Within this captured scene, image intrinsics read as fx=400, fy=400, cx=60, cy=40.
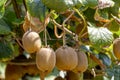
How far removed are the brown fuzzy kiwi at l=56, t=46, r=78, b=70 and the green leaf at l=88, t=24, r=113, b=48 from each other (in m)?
0.07

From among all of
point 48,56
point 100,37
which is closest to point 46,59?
point 48,56

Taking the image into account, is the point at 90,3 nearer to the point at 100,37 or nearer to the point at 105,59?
the point at 100,37

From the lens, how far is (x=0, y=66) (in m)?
2.43

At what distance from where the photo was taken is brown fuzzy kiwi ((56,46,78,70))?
803 millimetres

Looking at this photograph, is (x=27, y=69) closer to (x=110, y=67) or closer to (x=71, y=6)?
(x=110, y=67)

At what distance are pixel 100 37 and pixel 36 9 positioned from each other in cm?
15

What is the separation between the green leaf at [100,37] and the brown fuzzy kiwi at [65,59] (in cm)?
7

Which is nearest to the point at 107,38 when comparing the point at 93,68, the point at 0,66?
the point at 93,68

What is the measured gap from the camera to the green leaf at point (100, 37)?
858 millimetres

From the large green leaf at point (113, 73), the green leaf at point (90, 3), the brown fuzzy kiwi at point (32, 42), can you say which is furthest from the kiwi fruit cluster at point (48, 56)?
the large green leaf at point (113, 73)

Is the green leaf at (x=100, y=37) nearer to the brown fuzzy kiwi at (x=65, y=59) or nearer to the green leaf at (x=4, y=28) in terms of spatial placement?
the brown fuzzy kiwi at (x=65, y=59)

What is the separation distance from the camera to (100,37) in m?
0.87

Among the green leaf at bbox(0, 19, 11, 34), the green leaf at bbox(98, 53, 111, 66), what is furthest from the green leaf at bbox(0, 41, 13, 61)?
the green leaf at bbox(98, 53, 111, 66)

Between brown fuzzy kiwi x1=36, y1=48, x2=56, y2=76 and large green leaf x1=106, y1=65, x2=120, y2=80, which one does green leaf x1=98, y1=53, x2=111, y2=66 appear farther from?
brown fuzzy kiwi x1=36, y1=48, x2=56, y2=76
